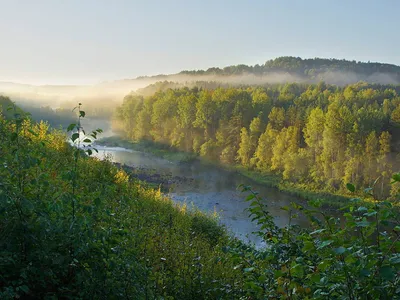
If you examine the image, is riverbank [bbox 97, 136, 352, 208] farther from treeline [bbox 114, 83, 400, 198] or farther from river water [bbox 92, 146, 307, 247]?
treeline [bbox 114, 83, 400, 198]

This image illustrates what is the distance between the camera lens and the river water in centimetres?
2822

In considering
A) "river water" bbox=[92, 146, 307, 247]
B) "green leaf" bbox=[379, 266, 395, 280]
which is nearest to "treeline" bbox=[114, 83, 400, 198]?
"river water" bbox=[92, 146, 307, 247]

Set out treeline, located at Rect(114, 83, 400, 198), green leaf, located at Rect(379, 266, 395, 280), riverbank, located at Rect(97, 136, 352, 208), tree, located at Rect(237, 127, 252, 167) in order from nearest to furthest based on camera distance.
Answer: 1. green leaf, located at Rect(379, 266, 395, 280)
2. riverbank, located at Rect(97, 136, 352, 208)
3. treeline, located at Rect(114, 83, 400, 198)
4. tree, located at Rect(237, 127, 252, 167)

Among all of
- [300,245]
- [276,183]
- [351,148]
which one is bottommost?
[276,183]

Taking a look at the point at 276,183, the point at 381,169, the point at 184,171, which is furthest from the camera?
the point at 184,171

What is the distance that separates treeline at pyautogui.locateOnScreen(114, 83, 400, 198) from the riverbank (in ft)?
4.98

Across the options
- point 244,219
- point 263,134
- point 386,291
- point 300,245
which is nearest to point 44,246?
point 300,245

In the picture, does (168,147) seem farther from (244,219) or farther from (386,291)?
(386,291)

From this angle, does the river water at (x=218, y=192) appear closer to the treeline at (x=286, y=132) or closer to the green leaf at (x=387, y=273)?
the treeline at (x=286, y=132)

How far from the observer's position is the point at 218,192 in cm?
3884

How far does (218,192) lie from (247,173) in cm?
1500

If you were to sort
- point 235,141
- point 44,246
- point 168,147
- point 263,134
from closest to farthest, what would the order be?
1. point 44,246
2. point 263,134
3. point 235,141
4. point 168,147

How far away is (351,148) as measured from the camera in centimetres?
4525

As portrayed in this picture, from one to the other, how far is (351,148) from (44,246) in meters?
46.1
